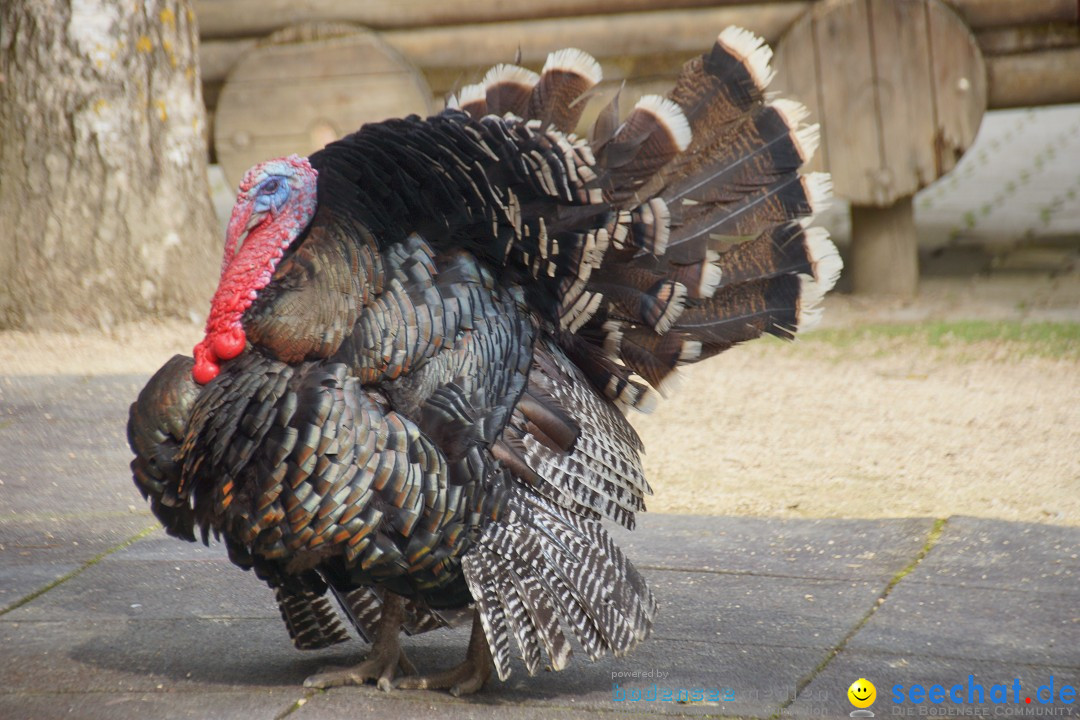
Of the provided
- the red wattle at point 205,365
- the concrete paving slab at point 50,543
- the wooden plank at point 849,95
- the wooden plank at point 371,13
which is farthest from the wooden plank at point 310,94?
the red wattle at point 205,365

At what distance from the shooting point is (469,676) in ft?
11.2

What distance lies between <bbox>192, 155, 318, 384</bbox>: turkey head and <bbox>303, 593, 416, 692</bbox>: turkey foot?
0.86 meters

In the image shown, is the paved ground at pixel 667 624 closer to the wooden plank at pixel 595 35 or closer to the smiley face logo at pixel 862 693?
the smiley face logo at pixel 862 693

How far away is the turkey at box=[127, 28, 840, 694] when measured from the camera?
2998 millimetres

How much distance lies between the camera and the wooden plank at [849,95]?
25.3ft

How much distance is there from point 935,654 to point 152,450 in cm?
210

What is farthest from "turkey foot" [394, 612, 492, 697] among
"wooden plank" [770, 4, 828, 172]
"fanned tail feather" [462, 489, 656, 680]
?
"wooden plank" [770, 4, 828, 172]

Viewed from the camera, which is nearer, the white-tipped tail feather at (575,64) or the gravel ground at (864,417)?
the white-tipped tail feather at (575,64)

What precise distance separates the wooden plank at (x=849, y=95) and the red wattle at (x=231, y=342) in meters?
5.55

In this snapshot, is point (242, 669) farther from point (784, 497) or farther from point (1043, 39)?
point (1043, 39)

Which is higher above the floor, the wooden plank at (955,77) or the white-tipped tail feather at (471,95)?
the white-tipped tail feather at (471,95)

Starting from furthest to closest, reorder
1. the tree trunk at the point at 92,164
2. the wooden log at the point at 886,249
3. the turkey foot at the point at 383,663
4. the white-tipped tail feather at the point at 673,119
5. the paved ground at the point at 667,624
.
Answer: the wooden log at the point at 886,249, the tree trunk at the point at 92,164, the white-tipped tail feather at the point at 673,119, the turkey foot at the point at 383,663, the paved ground at the point at 667,624

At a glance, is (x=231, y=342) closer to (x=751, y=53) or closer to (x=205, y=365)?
(x=205, y=365)

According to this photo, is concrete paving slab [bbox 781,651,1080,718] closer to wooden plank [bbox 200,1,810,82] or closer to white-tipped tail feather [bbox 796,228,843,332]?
white-tipped tail feather [bbox 796,228,843,332]
